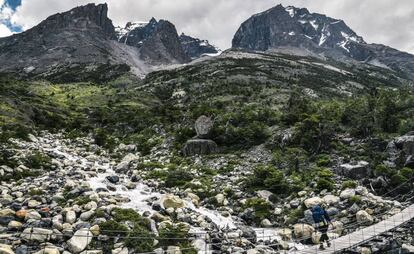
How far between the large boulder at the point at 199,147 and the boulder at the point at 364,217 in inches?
917

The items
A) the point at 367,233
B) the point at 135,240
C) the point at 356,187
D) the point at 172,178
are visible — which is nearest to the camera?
the point at 135,240

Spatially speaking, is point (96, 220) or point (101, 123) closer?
point (96, 220)

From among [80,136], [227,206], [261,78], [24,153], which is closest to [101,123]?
[80,136]

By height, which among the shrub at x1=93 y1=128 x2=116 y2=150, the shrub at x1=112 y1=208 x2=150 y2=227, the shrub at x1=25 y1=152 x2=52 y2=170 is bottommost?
the shrub at x1=112 y1=208 x2=150 y2=227

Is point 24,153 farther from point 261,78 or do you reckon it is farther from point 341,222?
point 261,78

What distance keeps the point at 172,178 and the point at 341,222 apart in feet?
53.2

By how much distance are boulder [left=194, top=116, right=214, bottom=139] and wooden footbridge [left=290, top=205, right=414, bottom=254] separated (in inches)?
1115

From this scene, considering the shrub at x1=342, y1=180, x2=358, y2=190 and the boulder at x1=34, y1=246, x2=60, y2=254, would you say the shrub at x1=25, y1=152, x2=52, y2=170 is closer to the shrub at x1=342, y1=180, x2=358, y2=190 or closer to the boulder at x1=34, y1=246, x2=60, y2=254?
the boulder at x1=34, y1=246, x2=60, y2=254

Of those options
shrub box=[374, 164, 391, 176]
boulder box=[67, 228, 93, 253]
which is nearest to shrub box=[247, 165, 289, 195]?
shrub box=[374, 164, 391, 176]

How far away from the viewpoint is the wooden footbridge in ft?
67.8

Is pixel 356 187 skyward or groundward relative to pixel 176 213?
skyward

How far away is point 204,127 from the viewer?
51719 millimetres

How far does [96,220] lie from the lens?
75.6 ft

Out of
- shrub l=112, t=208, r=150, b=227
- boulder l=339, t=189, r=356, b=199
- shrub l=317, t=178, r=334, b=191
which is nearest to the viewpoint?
shrub l=112, t=208, r=150, b=227
